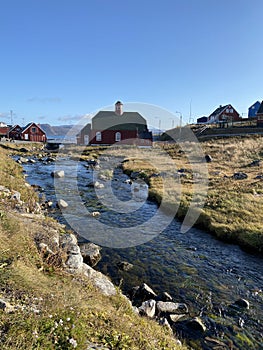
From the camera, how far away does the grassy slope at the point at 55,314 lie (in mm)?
3729

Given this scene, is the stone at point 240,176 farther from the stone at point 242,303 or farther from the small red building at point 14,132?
the small red building at point 14,132

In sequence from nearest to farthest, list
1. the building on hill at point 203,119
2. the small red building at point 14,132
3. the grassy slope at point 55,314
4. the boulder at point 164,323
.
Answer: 1. the grassy slope at point 55,314
2. the boulder at point 164,323
3. the small red building at point 14,132
4. the building on hill at point 203,119

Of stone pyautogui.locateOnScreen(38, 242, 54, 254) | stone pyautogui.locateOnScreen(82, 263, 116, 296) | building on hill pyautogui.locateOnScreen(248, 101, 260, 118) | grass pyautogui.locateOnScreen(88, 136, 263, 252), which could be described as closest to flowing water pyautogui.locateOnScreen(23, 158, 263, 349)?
stone pyautogui.locateOnScreen(82, 263, 116, 296)

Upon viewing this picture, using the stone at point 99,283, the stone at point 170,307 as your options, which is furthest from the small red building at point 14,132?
→ the stone at point 170,307

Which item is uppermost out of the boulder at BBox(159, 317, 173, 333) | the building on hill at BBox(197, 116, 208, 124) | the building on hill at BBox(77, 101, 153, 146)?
the building on hill at BBox(197, 116, 208, 124)

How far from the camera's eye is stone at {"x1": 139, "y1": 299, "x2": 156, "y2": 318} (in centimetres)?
704

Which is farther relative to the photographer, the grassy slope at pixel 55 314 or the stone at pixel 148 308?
the stone at pixel 148 308

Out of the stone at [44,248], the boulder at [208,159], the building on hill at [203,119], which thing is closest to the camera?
the stone at [44,248]

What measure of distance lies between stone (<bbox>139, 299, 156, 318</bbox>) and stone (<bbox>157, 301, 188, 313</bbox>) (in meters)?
0.28

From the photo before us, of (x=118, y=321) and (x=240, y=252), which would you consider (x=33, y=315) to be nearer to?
(x=118, y=321)

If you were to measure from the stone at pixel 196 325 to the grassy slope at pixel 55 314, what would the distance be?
199 centimetres

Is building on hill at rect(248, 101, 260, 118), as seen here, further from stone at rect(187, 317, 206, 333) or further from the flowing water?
stone at rect(187, 317, 206, 333)

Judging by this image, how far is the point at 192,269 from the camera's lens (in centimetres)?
1020

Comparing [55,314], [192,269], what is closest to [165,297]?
[192,269]
